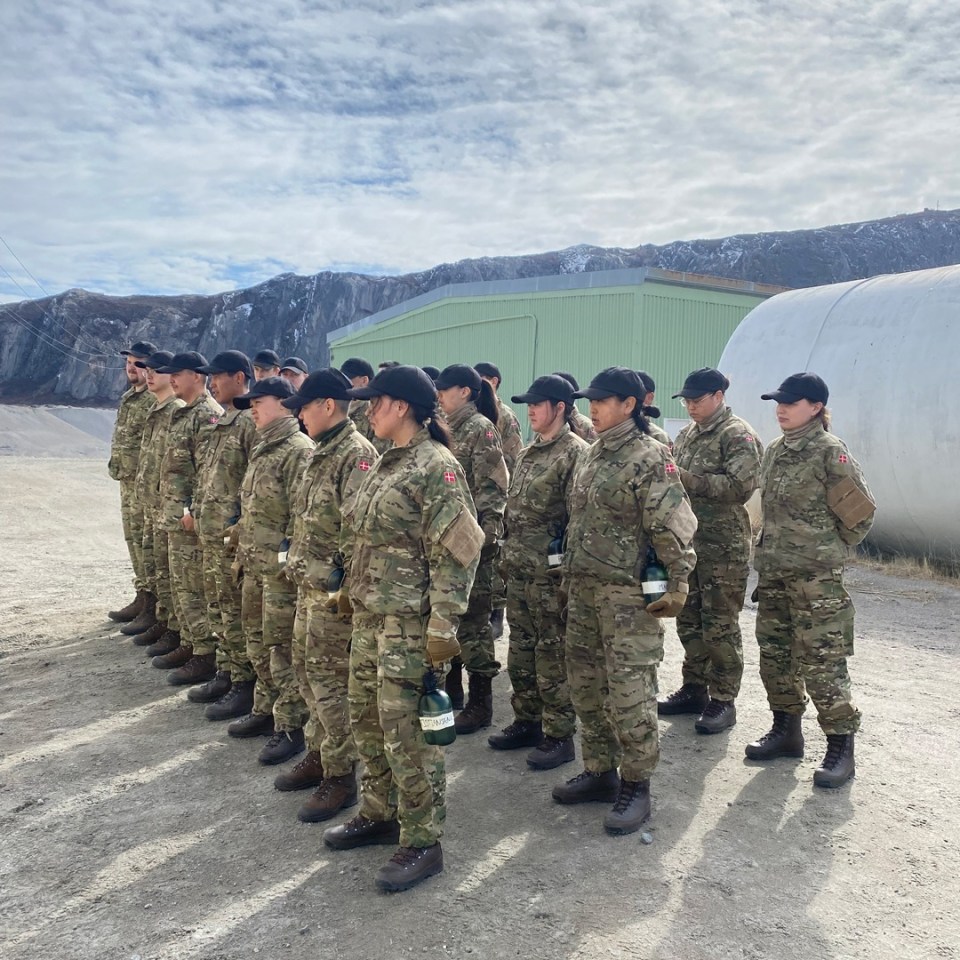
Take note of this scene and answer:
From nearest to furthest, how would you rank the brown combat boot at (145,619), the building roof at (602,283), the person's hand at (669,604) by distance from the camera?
the person's hand at (669,604), the brown combat boot at (145,619), the building roof at (602,283)

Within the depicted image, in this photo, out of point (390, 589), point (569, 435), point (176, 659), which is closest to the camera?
point (390, 589)

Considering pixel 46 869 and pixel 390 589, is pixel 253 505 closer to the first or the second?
pixel 390 589

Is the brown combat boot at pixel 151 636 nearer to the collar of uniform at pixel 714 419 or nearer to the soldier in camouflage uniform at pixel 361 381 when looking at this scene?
the soldier in camouflage uniform at pixel 361 381

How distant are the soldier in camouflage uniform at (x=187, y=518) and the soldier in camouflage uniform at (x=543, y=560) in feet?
8.49

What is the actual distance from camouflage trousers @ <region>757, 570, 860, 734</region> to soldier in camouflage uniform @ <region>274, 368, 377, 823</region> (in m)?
2.55

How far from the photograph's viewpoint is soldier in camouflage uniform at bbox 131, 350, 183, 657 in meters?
6.86

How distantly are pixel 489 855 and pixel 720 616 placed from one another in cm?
231

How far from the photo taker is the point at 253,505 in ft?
16.3

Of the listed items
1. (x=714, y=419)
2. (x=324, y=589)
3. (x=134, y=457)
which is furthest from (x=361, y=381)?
(x=324, y=589)

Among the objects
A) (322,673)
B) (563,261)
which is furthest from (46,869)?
(563,261)

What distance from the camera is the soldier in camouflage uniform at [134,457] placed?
771 centimetres

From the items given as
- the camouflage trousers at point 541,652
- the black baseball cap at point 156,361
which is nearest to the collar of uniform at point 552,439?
the camouflage trousers at point 541,652

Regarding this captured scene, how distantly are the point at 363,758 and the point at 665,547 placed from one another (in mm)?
1706

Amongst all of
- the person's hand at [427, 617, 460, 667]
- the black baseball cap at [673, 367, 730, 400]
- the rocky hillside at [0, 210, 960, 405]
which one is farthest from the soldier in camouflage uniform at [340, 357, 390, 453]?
the rocky hillside at [0, 210, 960, 405]
